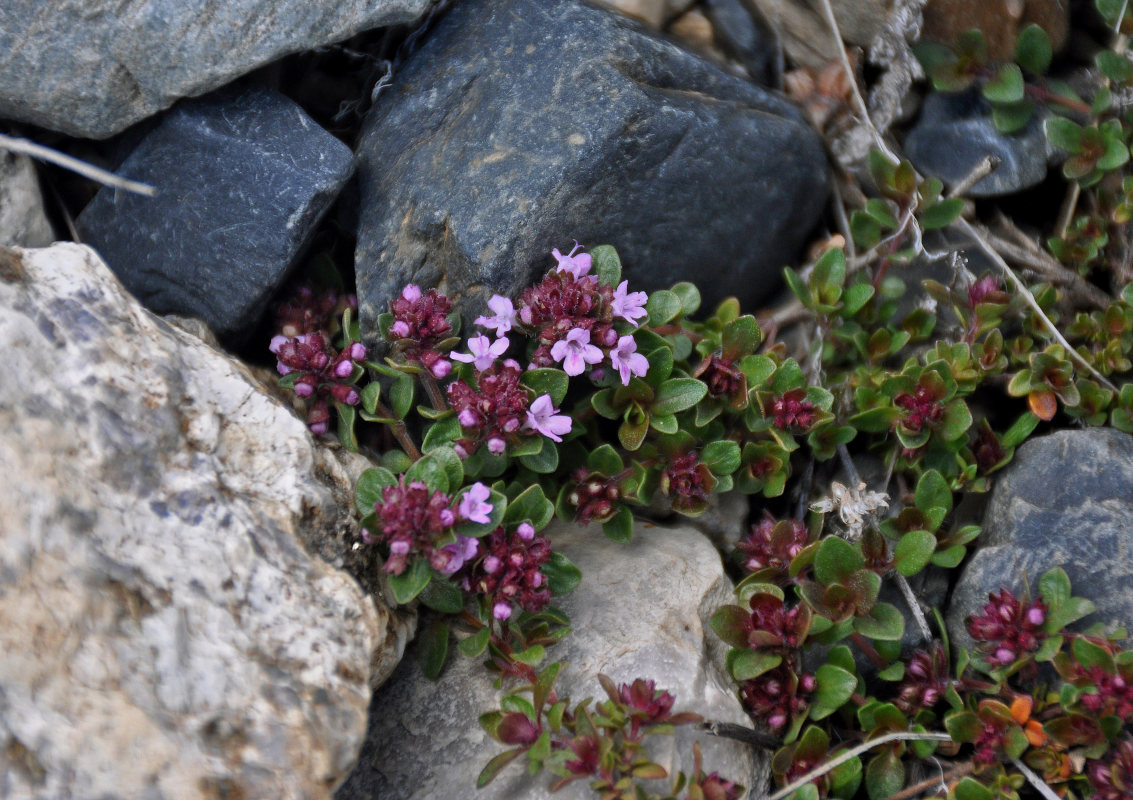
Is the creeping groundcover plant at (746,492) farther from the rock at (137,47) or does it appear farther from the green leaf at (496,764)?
the rock at (137,47)

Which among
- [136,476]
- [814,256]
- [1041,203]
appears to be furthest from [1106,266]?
[136,476]

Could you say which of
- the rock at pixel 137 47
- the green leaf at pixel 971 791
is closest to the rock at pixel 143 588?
the rock at pixel 137 47

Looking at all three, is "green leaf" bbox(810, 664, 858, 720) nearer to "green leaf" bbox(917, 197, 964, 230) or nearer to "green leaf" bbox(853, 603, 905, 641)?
"green leaf" bbox(853, 603, 905, 641)

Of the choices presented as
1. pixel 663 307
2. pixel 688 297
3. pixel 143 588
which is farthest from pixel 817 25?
pixel 143 588

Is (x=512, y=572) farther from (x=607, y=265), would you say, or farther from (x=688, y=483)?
(x=607, y=265)

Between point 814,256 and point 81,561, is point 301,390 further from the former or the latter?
point 814,256
